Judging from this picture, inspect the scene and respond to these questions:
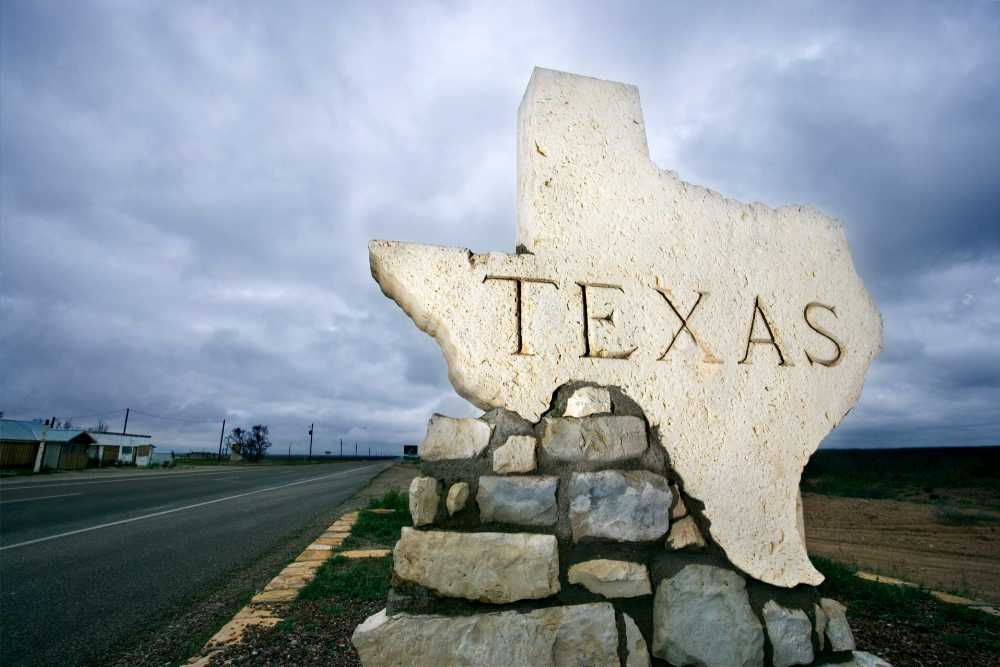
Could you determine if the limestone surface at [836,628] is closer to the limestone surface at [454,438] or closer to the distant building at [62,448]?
the limestone surface at [454,438]

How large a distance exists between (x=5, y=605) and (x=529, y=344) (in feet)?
15.8

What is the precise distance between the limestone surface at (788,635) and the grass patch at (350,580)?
2.63 m

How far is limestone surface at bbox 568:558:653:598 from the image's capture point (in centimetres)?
173

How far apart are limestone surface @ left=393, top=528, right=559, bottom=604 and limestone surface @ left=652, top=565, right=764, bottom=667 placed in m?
0.41

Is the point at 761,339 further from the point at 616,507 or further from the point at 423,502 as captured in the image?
the point at 423,502

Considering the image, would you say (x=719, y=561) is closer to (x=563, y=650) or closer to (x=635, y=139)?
(x=563, y=650)

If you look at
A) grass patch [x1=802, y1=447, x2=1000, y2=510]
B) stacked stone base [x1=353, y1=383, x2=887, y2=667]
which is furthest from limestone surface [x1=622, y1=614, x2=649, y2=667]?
grass patch [x1=802, y1=447, x2=1000, y2=510]

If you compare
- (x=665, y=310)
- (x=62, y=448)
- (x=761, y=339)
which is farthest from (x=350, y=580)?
(x=62, y=448)

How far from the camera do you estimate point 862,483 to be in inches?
815

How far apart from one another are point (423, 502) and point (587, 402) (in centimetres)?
→ 70

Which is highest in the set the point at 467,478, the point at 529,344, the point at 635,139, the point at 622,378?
the point at 635,139

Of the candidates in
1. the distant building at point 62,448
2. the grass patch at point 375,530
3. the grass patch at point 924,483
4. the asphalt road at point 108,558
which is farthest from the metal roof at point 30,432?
the grass patch at point 924,483

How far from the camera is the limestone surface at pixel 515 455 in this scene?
1.82 metres

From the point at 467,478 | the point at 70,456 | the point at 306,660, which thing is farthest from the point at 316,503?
the point at 70,456
